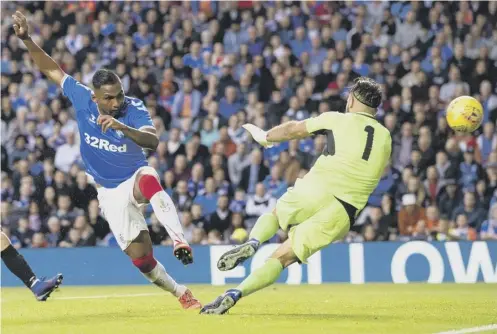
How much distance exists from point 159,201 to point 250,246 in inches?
49.2

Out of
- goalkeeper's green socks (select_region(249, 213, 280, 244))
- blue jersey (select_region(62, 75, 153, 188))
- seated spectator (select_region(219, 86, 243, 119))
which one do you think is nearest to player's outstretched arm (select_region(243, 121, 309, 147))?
goalkeeper's green socks (select_region(249, 213, 280, 244))

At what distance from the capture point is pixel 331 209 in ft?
30.7

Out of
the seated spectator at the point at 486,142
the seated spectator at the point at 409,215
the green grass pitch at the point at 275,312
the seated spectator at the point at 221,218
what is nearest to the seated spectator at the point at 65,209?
the seated spectator at the point at 221,218

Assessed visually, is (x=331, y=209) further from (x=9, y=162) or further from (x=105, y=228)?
(x=9, y=162)

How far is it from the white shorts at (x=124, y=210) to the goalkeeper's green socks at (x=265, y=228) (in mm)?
1360

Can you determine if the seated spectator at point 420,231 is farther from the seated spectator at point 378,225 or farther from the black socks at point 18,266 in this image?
the black socks at point 18,266

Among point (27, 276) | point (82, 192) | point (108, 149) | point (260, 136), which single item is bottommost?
point (82, 192)

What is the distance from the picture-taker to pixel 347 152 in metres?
9.35

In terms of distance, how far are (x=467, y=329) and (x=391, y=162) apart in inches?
360

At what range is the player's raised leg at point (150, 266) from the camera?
1055cm

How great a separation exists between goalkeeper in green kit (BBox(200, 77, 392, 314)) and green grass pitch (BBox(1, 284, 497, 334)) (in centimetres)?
55

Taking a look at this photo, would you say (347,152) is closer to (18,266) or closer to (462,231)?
(18,266)

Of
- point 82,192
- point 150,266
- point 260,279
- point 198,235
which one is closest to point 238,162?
point 198,235

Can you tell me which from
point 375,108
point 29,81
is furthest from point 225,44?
point 375,108
